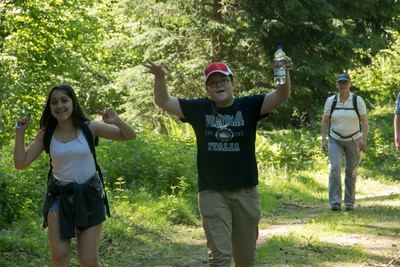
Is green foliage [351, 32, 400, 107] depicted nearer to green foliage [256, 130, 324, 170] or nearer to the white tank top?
green foliage [256, 130, 324, 170]

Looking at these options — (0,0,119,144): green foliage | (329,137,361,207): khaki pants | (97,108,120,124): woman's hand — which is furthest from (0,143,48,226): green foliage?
(329,137,361,207): khaki pants

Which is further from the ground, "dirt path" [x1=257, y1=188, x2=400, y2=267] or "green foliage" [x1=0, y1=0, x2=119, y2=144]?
"green foliage" [x1=0, y1=0, x2=119, y2=144]

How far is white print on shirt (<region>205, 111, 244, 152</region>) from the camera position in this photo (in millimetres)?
3844

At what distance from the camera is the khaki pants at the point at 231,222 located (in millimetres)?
3783

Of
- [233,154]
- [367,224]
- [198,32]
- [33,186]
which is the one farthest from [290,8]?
[233,154]

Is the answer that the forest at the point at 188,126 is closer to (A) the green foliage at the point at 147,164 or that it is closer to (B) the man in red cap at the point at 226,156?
(A) the green foliage at the point at 147,164

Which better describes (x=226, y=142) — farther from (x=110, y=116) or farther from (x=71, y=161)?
(x=71, y=161)

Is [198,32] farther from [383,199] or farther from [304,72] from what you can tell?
[383,199]

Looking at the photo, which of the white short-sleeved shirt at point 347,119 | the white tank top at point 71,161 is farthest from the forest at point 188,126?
the white tank top at point 71,161

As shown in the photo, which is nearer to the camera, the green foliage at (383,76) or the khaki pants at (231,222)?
the khaki pants at (231,222)

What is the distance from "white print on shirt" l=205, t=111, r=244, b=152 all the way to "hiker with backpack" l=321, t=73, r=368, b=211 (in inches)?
187

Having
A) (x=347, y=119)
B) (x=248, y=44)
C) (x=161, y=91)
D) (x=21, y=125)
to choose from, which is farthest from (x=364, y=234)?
(x=248, y=44)

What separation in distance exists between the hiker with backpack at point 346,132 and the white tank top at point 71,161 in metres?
5.64

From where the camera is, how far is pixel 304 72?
14516mm
